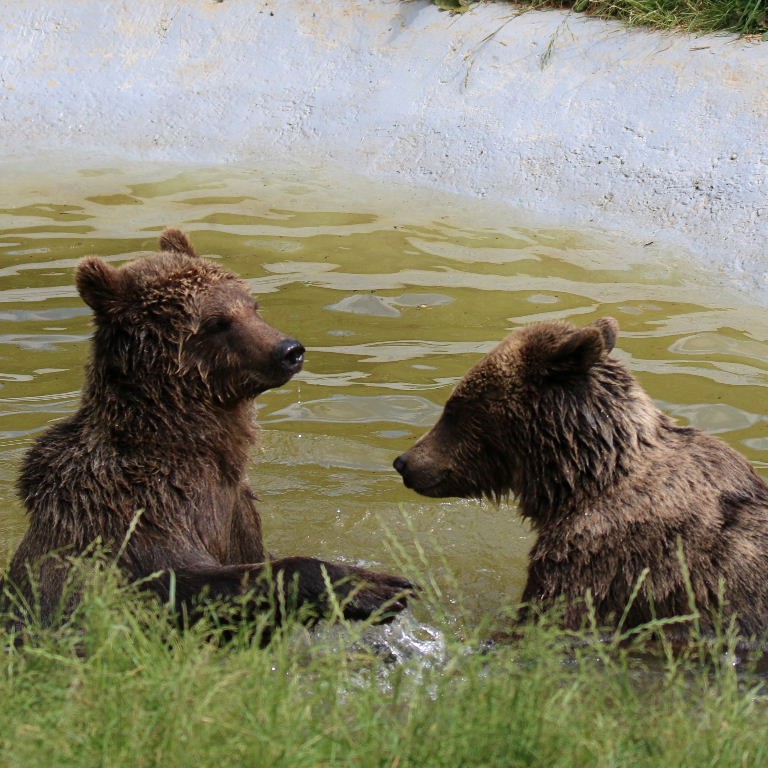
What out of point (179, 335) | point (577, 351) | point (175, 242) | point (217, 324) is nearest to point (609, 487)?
point (577, 351)

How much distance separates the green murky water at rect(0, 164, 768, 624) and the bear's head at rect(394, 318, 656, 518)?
0.59 m

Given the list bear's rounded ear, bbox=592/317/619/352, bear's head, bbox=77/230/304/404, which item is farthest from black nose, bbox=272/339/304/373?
bear's rounded ear, bbox=592/317/619/352

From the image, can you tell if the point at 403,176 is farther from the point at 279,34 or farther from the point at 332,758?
the point at 332,758

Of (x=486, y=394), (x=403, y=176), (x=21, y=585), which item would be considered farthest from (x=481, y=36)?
(x=21, y=585)

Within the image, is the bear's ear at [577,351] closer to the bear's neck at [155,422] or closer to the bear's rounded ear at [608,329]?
the bear's rounded ear at [608,329]

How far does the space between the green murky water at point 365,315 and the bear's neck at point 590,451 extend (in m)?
0.75

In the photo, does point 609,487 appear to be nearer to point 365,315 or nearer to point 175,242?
point 175,242

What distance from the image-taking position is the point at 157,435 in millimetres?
5191

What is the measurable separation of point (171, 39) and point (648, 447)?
10.4 metres

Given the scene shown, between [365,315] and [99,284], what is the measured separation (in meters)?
4.33

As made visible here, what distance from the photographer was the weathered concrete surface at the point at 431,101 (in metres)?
10.9

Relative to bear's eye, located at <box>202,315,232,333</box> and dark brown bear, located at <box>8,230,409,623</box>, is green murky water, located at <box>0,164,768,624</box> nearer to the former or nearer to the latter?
dark brown bear, located at <box>8,230,409,623</box>

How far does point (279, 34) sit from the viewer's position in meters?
13.8

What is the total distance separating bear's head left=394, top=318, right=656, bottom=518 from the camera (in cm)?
520
